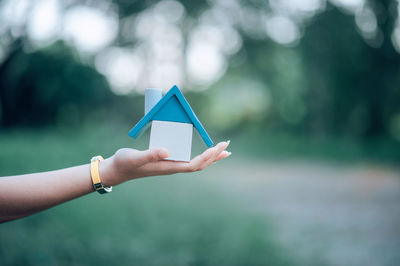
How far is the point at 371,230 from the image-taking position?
5285mm

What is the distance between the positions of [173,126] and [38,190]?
72 cm

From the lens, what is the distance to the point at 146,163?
1.51 metres

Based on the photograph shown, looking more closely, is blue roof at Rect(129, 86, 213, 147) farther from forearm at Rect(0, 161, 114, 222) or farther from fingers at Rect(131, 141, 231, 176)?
forearm at Rect(0, 161, 114, 222)

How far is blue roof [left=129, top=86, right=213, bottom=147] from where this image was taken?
1601 mm

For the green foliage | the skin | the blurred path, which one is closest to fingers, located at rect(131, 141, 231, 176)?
the skin

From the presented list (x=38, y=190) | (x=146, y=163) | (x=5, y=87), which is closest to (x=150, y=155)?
(x=146, y=163)

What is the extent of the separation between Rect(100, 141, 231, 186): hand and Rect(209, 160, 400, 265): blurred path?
3.20 meters

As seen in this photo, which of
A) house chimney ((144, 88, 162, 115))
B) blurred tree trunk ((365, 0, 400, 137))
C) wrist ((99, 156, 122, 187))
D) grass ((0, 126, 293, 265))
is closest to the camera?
wrist ((99, 156, 122, 187))

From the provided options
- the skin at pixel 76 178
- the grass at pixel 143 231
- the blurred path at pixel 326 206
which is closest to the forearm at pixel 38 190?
the skin at pixel 76 178

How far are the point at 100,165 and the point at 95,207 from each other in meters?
3.79

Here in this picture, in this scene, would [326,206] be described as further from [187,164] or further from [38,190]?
[38,190]

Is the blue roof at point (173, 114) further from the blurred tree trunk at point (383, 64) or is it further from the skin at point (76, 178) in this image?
the blurred tree trunk at point (383, 64)

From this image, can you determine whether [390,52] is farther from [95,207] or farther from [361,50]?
[95,207]

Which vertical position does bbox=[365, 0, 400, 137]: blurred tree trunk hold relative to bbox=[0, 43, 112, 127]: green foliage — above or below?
above
